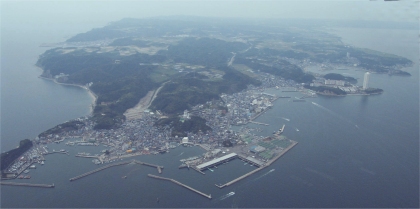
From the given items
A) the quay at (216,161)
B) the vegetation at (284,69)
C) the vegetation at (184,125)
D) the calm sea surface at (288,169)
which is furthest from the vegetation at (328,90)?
the quay at (216,161)

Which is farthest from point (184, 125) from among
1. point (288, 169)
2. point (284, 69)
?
point (284, 69)

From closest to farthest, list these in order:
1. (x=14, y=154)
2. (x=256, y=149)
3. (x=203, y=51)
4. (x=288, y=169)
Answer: (x=288, y=169) → (x=14, y=154) → (x=256, y=149) → (x=203, y=51)

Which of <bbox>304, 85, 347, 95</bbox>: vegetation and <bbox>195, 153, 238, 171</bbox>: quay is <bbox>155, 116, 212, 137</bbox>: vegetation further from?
<bbox>304, 85, 347, 95</bbox>: vegetation

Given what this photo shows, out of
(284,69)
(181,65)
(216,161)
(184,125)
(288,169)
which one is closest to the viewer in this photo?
(288,169)

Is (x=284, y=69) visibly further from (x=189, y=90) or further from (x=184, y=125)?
(x=184, y=125)

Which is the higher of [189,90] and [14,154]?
[189,90]

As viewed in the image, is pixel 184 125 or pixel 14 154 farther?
pixel 184 125
